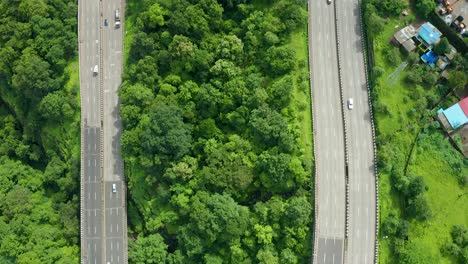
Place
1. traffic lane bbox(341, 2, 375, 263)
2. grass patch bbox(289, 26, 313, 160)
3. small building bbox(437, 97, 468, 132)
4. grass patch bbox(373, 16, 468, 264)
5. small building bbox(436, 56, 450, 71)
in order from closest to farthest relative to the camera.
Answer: traffic lane bbox(341, 2, 375, 263), grass patch bbox(373, 16, 468, 264), small building bbox(437, 97, 468, 132), grass patch bbox(289, 26, 313, 160), small building bbox(436, 56, 450, 71)

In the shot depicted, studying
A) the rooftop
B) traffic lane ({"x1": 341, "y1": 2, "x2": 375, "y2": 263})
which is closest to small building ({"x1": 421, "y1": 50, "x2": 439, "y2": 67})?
the rooftop

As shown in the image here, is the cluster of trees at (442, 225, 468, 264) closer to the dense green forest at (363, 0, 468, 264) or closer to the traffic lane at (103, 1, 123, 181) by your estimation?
the dense green forest at (363, 0, 468, 264)

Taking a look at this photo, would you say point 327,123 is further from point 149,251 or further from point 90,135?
point 90,135

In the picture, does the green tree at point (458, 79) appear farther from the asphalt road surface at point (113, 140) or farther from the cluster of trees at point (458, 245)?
the asphalt road surface at point (113, 140)

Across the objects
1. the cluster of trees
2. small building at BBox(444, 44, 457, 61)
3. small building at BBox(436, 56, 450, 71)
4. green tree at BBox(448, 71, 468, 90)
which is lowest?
the cluster of trees

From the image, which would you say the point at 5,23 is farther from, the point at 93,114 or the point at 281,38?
the point at 281,38

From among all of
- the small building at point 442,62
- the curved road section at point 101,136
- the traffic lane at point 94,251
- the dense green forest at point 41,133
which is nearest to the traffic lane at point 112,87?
the curved road section at point 101,136

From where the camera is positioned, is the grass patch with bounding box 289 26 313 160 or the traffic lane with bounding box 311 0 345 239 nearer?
the traffic lane with bounding box 311 0 345 239

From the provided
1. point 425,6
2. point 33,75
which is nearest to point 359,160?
point 425,6
